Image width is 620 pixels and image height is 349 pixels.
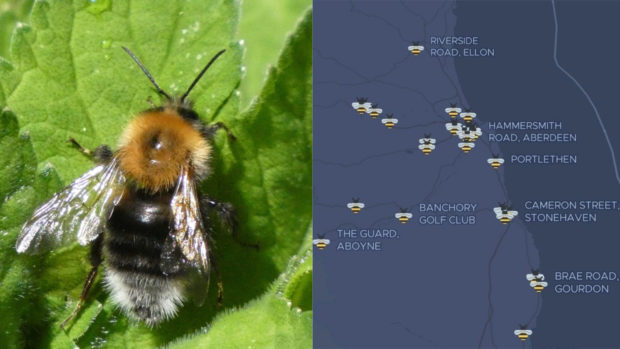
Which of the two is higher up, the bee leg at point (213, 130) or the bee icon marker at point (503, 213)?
the bee leg at point (213, 130)

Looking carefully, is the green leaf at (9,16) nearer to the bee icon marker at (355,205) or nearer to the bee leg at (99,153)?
the bee leg at (99,153)

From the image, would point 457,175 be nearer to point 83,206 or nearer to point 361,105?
point 361,105

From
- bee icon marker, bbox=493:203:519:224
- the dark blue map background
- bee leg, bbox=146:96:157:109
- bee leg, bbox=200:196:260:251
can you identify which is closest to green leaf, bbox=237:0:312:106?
the dark blue map background

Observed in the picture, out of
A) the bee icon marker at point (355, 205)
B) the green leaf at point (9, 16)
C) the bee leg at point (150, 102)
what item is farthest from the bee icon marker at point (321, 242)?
the green leaf at point (9, 16)

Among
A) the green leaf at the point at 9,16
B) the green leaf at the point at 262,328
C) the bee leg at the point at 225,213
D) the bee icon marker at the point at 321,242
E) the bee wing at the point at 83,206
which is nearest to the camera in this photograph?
the green leaf at the point at 262,328

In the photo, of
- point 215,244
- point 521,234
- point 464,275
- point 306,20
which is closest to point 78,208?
point 215,244

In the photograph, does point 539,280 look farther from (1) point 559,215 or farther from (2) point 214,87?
(2) point 214,87

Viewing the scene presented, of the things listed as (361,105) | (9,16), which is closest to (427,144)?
(361,105)
